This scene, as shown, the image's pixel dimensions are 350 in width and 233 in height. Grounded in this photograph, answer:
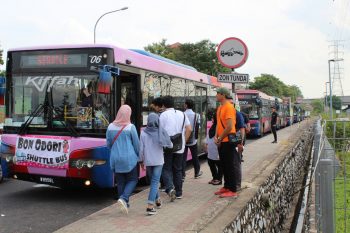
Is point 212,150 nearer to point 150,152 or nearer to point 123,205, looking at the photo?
point 150,152

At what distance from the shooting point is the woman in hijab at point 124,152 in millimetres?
6355

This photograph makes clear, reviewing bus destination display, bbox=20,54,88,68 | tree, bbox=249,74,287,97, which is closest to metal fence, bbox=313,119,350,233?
bus destination display, bbox=20,54,88,68

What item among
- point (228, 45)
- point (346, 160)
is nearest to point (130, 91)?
point (228, 45)

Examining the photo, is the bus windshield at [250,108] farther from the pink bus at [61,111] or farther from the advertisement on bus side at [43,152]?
the advertisement on bus side at [43,152]

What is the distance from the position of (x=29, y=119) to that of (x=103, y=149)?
160 centimetres

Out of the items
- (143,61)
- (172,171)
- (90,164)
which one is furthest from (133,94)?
(172,171)

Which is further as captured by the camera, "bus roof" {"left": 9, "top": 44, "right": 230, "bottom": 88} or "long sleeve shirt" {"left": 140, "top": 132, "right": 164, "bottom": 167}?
"bus roof" {"left": 9, "top": 44, "right": 230, "bottom": 88}

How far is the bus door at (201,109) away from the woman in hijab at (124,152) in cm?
658

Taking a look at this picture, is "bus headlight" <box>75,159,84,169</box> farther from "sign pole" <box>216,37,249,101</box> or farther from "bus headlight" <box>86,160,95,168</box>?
"sign pole" <box>216,37,249,101</box>

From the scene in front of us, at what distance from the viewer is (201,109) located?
533 inches

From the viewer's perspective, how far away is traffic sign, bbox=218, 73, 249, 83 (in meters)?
8.80

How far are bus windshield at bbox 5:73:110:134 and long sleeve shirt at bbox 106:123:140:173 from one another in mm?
1522

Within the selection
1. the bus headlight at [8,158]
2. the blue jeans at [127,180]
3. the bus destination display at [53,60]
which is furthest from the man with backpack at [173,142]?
the bus headlight at [8,158]

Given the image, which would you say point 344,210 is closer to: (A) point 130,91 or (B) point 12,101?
(A) point 130,91
